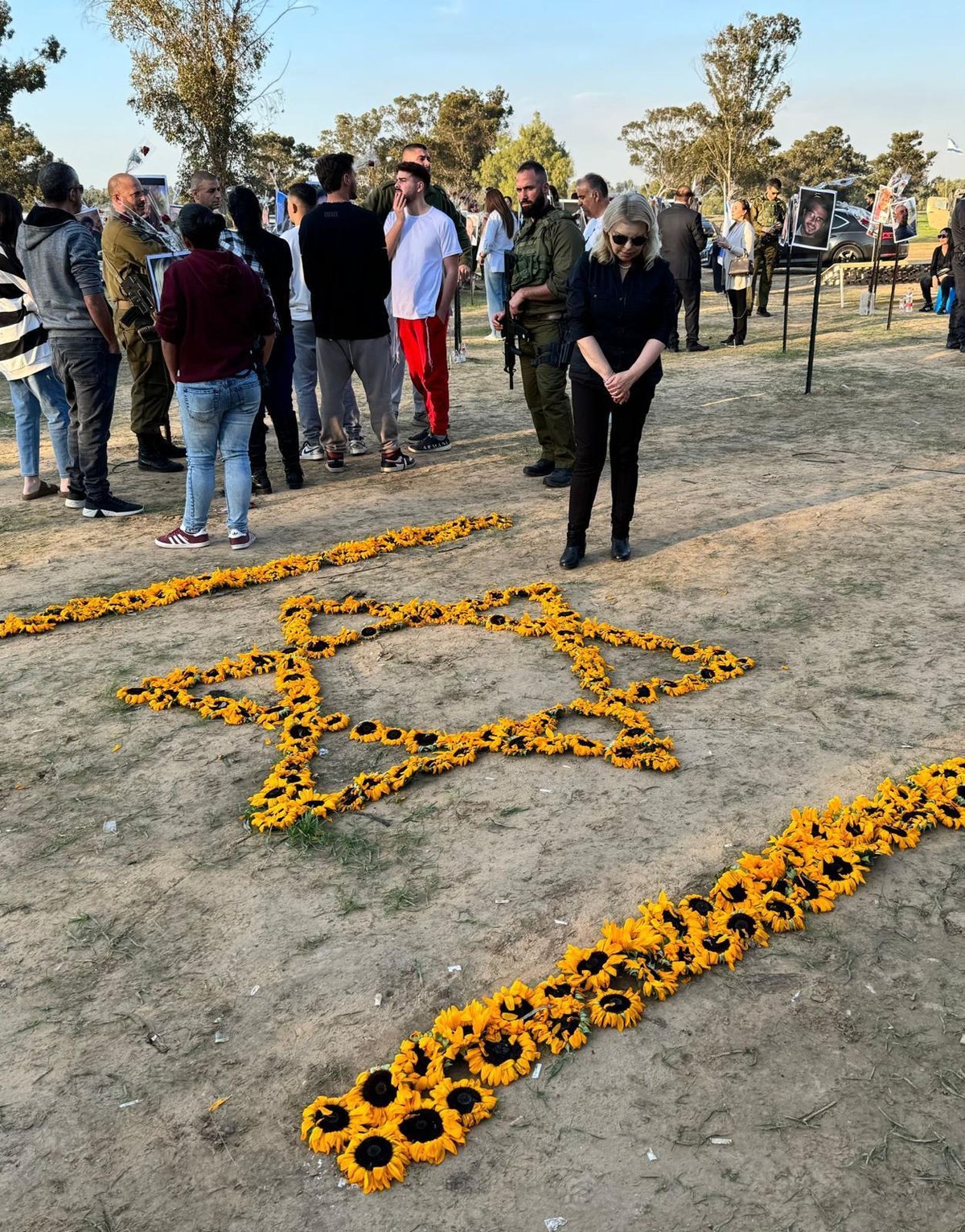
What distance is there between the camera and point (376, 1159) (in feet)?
6.92

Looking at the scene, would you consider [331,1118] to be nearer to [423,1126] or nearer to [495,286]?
[423,1126]

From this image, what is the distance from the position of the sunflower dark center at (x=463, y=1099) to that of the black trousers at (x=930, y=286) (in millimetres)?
16768

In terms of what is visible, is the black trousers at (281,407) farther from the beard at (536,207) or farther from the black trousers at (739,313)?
the black trousers at (739,313)

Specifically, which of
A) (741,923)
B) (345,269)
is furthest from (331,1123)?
(345,269)

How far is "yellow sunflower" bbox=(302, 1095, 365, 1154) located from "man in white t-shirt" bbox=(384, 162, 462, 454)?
6.21 m

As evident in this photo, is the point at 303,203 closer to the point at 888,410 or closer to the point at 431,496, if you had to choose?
the point at 431,496

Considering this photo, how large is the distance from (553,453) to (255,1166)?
5887mm

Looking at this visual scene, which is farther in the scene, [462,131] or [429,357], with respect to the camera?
[462,131]

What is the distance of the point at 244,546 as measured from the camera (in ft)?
20.3

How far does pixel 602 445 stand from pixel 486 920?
3.26 m

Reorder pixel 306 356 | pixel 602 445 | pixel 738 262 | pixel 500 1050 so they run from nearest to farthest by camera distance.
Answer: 1. pixel 500 1050
2. pixel 602 445
3. pixel 306 356
4. pixel 738 262

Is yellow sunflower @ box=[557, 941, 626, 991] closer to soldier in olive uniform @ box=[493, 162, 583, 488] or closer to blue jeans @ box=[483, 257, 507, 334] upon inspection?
soldier in olive uniform @ box=[493, 162, 583, 488]

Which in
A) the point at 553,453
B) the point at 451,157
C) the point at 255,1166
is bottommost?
the point at 255,1166

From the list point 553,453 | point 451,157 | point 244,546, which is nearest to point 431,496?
point 553,453
